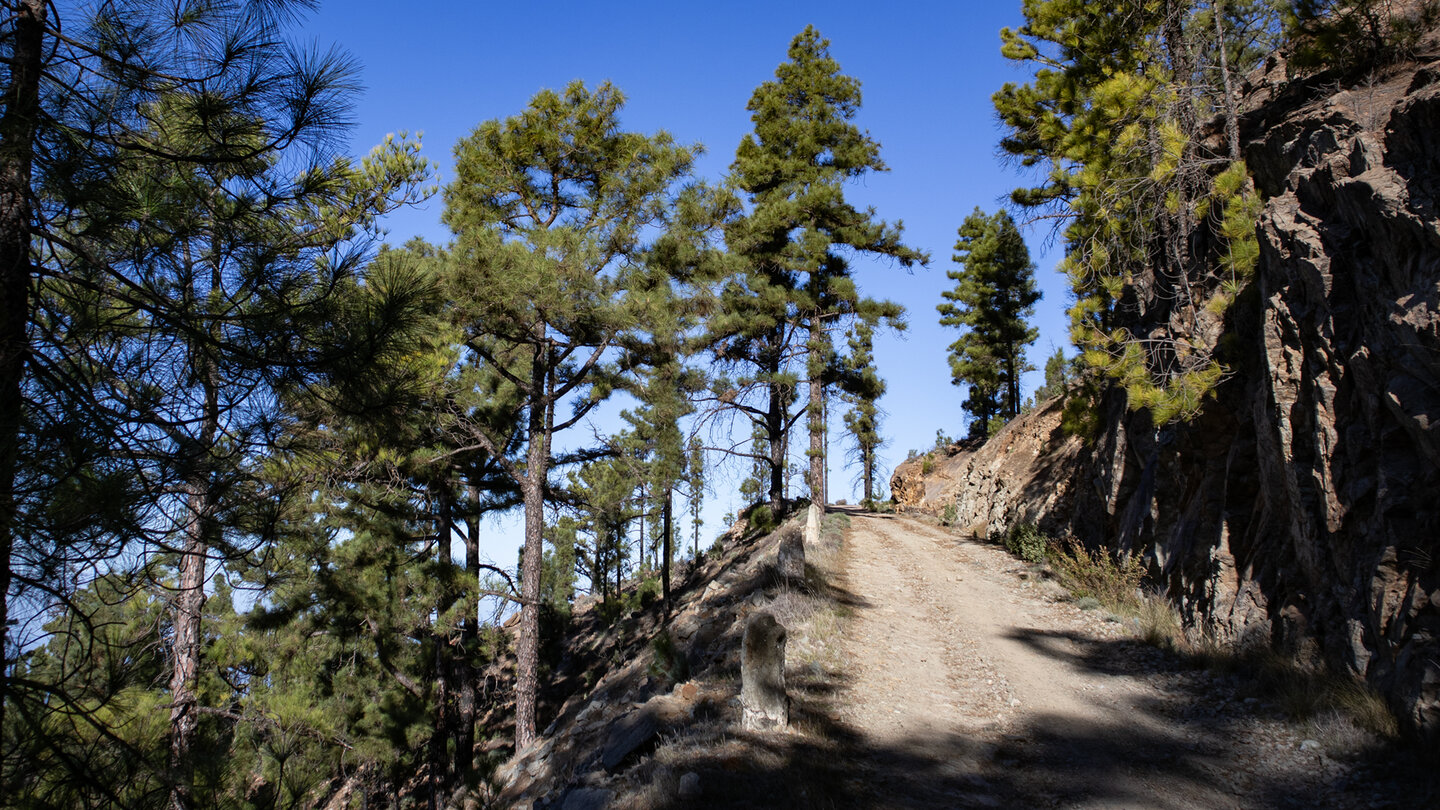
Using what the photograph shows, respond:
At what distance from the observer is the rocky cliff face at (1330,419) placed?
5719 millimetres

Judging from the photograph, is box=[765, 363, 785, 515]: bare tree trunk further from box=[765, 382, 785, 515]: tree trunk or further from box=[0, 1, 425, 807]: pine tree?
box=[0, 1, 425, 807]: pine tree

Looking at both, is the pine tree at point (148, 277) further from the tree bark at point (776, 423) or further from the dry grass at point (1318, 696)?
the tree bark at point (776, 423)

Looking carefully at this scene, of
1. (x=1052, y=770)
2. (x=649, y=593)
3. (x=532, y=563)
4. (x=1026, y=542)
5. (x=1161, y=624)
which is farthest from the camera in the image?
(x=649, y=593)

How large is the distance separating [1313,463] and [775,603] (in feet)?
21.0

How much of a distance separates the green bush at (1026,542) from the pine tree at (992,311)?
2024 centimetres

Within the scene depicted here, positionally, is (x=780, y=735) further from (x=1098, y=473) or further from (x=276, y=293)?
(x=1098, y=473)

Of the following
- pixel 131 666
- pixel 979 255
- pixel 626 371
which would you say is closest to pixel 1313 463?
pixel 131 666

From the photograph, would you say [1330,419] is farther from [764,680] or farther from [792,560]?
[792,560]

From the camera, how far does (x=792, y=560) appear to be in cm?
1205

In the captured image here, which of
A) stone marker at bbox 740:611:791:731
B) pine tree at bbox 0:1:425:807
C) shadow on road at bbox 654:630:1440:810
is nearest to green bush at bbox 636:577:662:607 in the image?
shadow on road at bbox 654:630:1440:810

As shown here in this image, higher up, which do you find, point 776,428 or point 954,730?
point 776,428

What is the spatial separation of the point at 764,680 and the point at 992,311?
32184mm

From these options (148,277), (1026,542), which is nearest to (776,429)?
(1026,542)

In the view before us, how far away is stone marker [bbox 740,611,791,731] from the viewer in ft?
22.6
